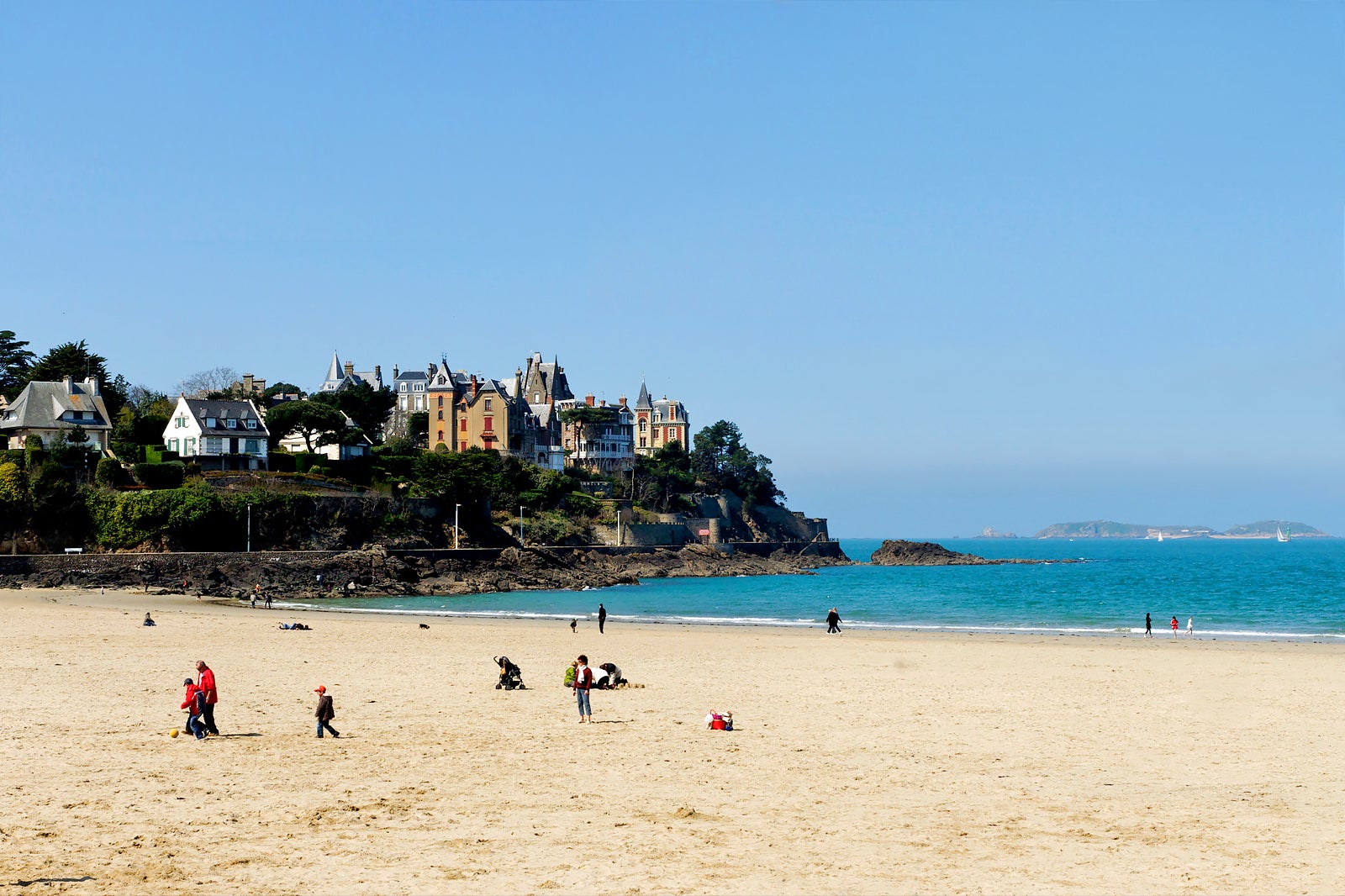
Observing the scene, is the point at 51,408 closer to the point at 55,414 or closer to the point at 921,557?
the point at 55,414

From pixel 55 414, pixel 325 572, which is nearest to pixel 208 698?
pixel 325 572

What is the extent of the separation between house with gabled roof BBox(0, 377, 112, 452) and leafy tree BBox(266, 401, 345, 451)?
15552 millimetres

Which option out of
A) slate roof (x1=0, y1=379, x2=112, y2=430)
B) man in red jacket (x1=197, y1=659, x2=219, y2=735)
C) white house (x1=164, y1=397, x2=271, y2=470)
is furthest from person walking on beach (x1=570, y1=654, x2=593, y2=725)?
slate roof (x1=0, y1=379, x2=112, y2=430)

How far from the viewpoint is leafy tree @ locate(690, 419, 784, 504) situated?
132812mm

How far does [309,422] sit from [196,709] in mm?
78194

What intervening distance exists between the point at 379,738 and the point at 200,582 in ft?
163

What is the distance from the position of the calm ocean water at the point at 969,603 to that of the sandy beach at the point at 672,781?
21722mm

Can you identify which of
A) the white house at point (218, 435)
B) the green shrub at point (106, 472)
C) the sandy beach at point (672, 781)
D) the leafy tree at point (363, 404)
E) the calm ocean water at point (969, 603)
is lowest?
the calm ocean water at point (969, 603)

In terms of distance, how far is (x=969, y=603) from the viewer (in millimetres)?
68125

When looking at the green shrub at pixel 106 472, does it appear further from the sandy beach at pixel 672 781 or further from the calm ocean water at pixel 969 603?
Result: the sandy beach at pixel 672 781

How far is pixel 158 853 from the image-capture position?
37.7 ft

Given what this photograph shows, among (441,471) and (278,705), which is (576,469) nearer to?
(441,471)

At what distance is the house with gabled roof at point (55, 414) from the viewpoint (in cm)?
7506

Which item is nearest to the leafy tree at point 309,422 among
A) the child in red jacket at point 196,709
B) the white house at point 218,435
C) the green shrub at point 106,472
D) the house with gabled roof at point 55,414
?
the white house at point 218,435
